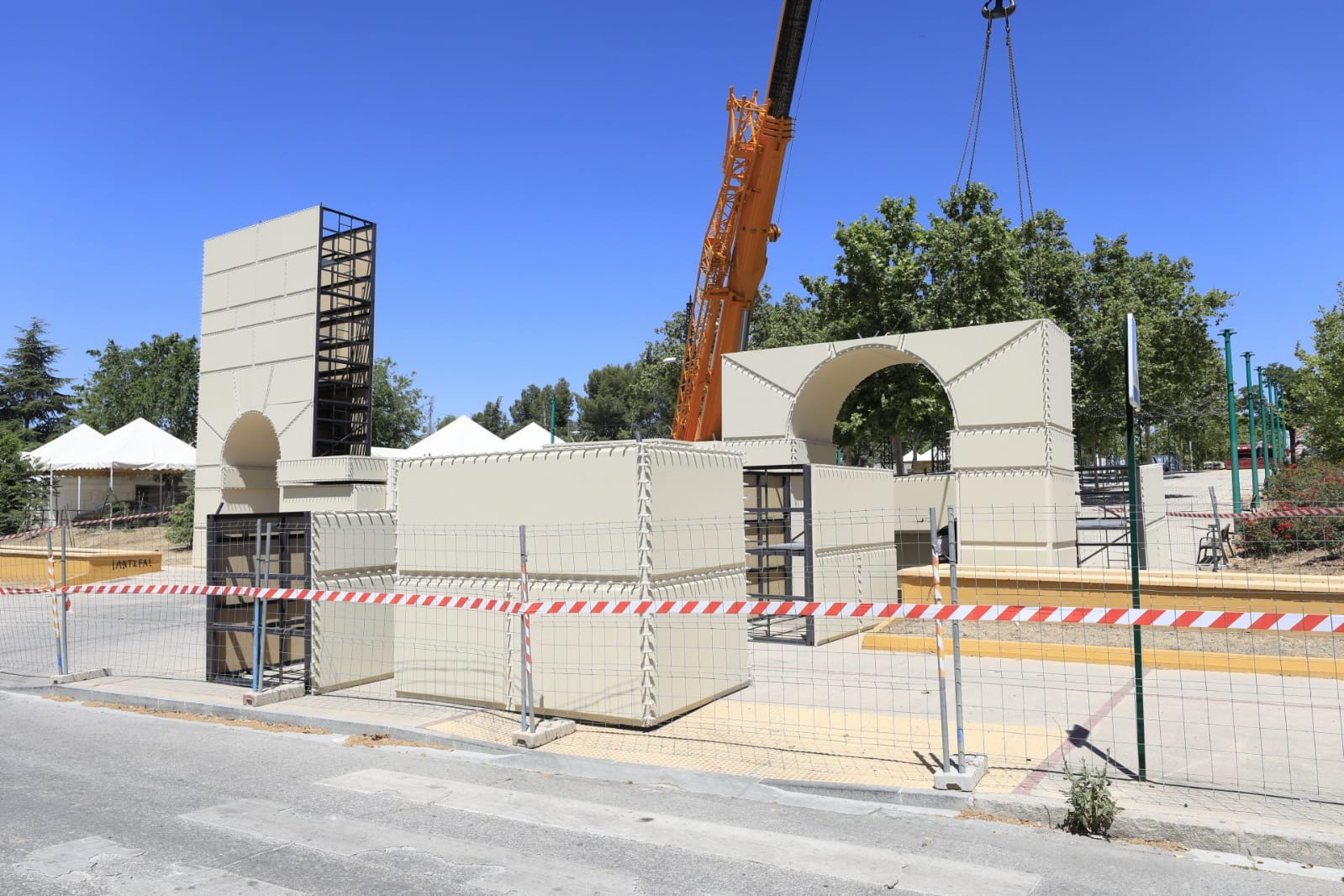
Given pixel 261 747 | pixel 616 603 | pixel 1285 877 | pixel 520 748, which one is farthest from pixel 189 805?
pixel 1285 877

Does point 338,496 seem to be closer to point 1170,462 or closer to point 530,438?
point 530,438

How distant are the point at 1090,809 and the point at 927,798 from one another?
1.08 m

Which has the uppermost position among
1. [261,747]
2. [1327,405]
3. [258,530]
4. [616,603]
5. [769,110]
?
[769,110]

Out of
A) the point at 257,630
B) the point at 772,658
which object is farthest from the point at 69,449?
the point at 772,658

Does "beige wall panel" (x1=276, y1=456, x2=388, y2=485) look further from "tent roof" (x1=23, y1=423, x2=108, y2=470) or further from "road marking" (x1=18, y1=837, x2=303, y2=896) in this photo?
"tent roof" (x1=23, y1=423, x2=108, y2=470)

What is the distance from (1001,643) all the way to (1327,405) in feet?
77.6

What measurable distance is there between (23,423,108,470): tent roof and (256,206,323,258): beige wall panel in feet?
77.7

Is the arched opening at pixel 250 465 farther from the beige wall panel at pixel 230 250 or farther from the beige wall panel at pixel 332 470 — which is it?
the beige wall panel at pixel 230 250

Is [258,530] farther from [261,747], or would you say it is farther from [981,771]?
[981,771]

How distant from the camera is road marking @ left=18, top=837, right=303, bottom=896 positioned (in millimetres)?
4781

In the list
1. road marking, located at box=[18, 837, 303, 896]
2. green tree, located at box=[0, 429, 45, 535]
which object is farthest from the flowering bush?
green tree, located at box=[0, 429, 45, 535]

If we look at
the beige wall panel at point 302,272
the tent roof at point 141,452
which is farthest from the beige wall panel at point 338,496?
the tent roof at point 141,452

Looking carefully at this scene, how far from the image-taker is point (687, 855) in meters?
5.34

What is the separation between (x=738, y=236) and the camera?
19781 millimetres
